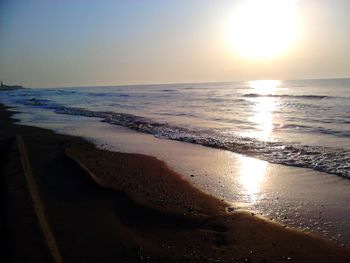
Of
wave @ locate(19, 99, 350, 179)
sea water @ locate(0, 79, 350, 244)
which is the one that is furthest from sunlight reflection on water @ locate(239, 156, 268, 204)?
wave @ locate(19, 99, 350, 179)

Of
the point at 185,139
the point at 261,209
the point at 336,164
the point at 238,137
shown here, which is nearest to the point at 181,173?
→ the point at 261,209

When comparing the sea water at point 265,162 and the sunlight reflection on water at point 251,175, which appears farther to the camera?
the sunlight reflection on water at point 251,175

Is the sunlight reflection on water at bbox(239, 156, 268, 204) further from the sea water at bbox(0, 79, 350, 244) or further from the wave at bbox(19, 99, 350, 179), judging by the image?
the wave at bbox(19, 99, 350, 179)

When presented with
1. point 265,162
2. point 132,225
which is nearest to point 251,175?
point 265,162

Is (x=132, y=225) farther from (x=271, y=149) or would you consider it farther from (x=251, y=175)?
(x=271, y=149)

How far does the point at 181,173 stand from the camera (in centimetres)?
1114

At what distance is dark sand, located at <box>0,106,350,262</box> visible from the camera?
224 inches

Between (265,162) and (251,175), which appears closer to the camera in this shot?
(251,175)

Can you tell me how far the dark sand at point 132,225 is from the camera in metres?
5.69

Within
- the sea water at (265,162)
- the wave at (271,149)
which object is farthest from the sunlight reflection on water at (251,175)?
the wave at (271,149)

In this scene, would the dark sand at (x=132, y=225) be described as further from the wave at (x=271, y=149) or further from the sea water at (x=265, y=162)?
the wave at (x=271, y=149)

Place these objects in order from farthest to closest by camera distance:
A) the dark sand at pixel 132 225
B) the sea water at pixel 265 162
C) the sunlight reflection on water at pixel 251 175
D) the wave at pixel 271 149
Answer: the wave at pixel 271 149 < the sunlight reflection on water at pixel 251 175 < the sea water at pixel 265 162 < the dark sand at pixel 132 225

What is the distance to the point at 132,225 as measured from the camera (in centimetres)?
699

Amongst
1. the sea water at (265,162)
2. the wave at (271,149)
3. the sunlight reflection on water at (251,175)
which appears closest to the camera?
the sea water at (265,162)
